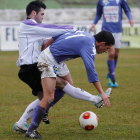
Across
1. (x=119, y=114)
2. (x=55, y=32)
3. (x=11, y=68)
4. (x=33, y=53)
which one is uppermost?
(x=55, y=32)

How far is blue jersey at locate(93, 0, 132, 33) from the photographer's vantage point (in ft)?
27.1

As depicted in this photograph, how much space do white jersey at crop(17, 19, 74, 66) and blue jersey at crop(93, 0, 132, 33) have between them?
4.39 meters

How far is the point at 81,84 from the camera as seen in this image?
838 centimetres

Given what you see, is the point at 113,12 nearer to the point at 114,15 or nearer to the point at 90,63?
the point at 114,15

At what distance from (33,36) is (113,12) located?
4520 mm

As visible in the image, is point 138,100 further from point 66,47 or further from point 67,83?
point 66,47

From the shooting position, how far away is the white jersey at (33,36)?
13.3ft

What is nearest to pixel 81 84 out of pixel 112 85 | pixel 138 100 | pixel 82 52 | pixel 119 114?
pixel 112 85

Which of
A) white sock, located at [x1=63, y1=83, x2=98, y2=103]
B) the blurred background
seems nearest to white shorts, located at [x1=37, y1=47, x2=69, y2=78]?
white sock, located at [x1=63, y1=83, x2=98, y2=103]

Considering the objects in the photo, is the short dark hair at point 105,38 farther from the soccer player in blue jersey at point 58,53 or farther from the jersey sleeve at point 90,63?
the jersey sleeve at point 90,63

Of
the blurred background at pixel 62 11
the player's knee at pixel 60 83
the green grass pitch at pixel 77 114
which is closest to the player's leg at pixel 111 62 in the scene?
the green grass pitch at pixel 77 114

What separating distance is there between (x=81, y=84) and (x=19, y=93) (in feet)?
5.92

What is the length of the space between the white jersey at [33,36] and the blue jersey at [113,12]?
14.4ft

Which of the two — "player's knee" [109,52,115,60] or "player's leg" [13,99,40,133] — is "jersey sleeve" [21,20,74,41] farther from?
"player's knee" [109,52,115,60]
